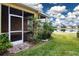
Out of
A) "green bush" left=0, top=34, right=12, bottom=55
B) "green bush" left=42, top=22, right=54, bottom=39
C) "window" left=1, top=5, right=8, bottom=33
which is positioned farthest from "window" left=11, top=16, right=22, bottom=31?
"green bush" left=42, top=22, right=54, bottom=39

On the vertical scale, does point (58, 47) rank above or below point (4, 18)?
below

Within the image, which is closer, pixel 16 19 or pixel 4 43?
pixel 4 43

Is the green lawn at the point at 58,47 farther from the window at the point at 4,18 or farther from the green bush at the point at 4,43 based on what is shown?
the window at the point at 4,18

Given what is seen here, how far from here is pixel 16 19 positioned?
6461 millimetres

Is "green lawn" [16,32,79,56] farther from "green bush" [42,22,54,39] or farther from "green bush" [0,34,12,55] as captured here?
"green bush" [0,34,12,55]

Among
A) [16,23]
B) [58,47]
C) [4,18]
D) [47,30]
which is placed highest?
[4,18]

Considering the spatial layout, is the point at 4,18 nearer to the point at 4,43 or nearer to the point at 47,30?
the point at 4,43

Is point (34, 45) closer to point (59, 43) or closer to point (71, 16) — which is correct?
point (59, 43)

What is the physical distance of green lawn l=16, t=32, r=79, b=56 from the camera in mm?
6391

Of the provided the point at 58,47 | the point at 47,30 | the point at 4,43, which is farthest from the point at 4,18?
the point at 58,47

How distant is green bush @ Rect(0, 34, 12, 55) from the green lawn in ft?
1.02

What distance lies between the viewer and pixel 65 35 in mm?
6449

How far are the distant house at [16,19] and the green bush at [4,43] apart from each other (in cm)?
9

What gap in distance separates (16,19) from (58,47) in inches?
43.8
